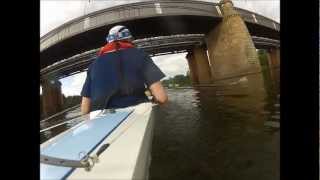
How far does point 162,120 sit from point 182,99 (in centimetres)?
13

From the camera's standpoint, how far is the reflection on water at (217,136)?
1.81m

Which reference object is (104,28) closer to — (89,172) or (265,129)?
(89,172)

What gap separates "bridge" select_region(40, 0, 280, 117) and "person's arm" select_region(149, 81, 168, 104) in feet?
0.46

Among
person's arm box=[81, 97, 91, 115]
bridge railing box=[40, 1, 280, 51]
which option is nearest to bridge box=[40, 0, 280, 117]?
bridge railing box=[40, 1, 280, 51]

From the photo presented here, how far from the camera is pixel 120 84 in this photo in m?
1.71

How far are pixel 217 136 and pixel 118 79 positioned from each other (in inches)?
21.0

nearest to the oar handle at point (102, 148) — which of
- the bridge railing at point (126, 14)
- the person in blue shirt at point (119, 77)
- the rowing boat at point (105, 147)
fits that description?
the rowing boat at point (105, 147)

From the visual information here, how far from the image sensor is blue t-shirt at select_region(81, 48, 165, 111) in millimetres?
1715

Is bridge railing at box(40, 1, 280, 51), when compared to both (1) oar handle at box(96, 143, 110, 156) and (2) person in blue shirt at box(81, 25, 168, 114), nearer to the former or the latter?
(2) person in blue shirt at box(81, 25, 168, 114)

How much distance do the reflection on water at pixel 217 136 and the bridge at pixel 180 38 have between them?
121 mm

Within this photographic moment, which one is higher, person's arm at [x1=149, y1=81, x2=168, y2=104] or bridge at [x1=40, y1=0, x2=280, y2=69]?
bridge at [x1=40, y1=0, x2=280, y2=69]

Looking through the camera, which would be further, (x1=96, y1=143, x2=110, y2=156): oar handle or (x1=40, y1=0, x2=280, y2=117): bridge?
(x1=40, y1=0, x2=280, y2=117): bridge

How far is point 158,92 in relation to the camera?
5.74ft
